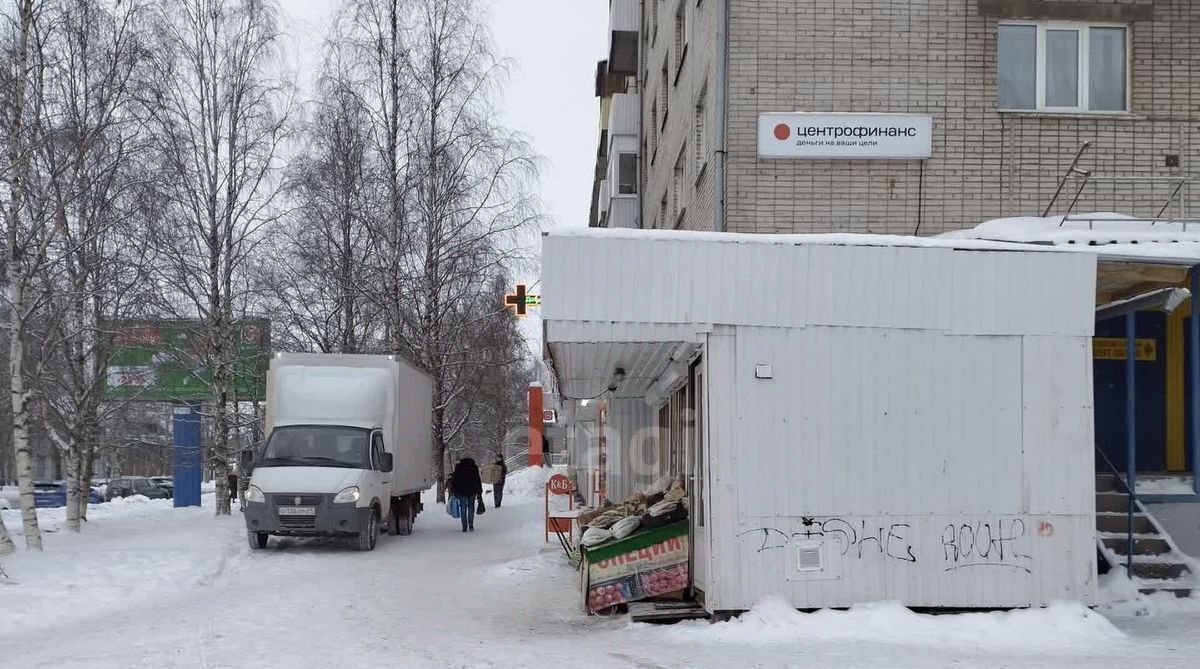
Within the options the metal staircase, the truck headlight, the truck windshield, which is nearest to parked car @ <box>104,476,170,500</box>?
the truck windshield

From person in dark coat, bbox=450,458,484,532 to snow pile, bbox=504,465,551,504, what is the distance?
13.2m

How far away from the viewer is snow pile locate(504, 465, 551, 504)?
39562 millimetres

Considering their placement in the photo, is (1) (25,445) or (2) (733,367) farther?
(1) (25,445)

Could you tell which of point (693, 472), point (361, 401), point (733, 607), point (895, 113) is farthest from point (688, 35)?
point (733, 607)

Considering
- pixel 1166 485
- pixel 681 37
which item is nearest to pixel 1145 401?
pixel 1166 485

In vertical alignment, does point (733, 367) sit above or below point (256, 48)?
below

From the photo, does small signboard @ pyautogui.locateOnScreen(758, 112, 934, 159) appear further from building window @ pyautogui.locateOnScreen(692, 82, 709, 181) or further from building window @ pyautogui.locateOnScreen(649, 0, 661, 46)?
building window @ pyautogui.locateOnScreen(649, 0, 661, 46)

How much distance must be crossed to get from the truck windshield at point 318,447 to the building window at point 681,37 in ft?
26.1

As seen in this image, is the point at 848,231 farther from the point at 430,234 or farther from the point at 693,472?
the point at 430,234

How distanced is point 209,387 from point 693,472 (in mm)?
18743

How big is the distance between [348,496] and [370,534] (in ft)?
2.78

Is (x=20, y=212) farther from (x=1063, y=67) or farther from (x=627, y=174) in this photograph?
(x=627, y=174)

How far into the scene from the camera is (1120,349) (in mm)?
15805

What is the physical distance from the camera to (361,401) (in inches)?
808
